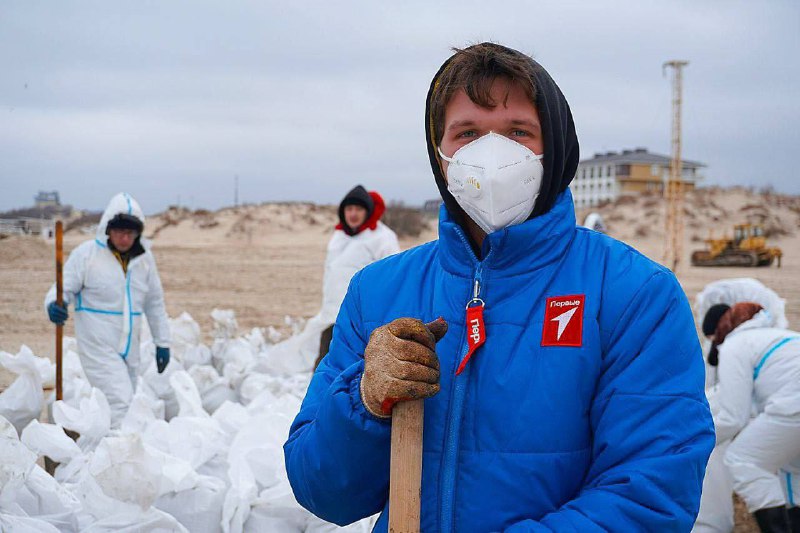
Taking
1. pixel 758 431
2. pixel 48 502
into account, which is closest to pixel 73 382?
pixel 48 502

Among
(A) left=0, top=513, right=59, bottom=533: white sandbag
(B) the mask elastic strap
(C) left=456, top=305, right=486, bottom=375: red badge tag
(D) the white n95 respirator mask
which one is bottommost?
(A) left=0, top=513, right=59, bottom=533: white sandbag

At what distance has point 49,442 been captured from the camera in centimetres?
309

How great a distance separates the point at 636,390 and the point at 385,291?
465 millimetres

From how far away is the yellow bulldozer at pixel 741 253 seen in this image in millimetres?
19953

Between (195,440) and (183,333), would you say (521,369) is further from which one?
(183,333)

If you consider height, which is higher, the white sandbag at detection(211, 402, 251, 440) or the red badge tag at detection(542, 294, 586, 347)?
the red badge tag at detection(542, 294, 586, 347)

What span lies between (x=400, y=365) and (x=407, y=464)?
15cm

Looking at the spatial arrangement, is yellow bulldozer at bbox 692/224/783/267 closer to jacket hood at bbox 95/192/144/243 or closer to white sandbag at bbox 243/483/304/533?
jacket hood at bbox 95/192/144/243

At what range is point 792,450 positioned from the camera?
313cm

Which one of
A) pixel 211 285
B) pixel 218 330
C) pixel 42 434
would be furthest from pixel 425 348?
pixel 211 285

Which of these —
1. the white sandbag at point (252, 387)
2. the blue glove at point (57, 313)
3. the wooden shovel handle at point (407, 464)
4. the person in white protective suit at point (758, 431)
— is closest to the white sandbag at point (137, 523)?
the wooden shovel handle at point (407, 464)

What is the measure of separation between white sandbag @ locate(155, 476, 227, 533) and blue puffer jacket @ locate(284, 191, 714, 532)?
5.37 feet

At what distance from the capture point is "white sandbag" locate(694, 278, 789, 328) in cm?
383

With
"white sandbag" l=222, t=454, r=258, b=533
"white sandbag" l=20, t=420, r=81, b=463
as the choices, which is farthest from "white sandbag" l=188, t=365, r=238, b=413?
"white sandbag" l=222, t=454, r=258, b=533
